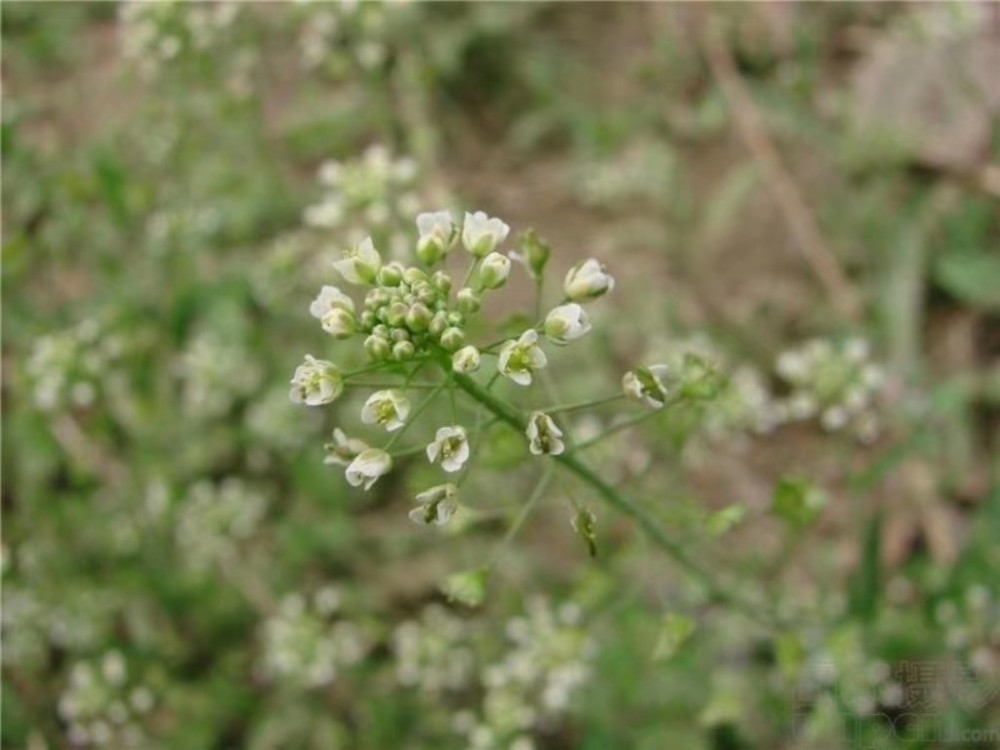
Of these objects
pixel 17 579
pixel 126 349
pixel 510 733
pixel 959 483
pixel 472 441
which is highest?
pixel 472 441

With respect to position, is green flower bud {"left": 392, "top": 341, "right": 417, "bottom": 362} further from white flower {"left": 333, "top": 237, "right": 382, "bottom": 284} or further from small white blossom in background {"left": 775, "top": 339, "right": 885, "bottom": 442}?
small white blossom in background {"left": 775, "top": 339, "right": 885, "bottom": 442}

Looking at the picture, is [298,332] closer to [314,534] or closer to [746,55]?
[314,534]

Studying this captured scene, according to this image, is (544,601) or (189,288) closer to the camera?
(544,601)

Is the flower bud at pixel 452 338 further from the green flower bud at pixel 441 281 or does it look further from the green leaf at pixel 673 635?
the green leaf at pixel 673 635

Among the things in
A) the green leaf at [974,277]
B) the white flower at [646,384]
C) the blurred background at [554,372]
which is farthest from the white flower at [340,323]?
the green leaf at [974,277]

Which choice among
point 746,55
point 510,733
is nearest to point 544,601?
point 510,733

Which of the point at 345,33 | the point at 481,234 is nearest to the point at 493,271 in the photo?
the point at 481,234

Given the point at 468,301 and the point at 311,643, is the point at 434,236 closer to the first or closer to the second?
the point at 468,301

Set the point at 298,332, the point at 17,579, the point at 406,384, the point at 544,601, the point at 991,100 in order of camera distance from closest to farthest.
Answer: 1. the point at 406,384
2. the point at 544,601
3. the point at 17,579
4. the point at 298,332
5. the point at 991,100
